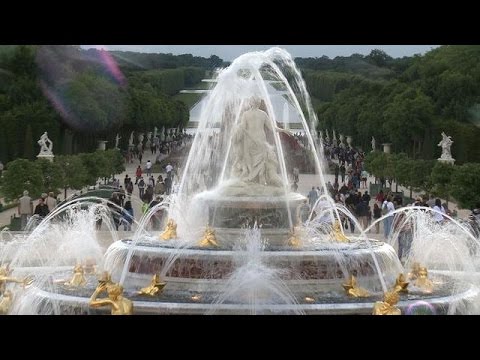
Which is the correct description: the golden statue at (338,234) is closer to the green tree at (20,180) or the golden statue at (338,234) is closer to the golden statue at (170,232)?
the golden statue at (170,232)

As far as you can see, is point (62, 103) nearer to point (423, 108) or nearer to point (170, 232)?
point (423, 108)

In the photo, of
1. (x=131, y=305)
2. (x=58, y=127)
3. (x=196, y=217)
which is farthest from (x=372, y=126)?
(x=131, y=305)

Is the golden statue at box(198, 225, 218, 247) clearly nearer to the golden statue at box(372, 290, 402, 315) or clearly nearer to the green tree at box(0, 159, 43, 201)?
the golden statue at box(372, 290, 402, 315)

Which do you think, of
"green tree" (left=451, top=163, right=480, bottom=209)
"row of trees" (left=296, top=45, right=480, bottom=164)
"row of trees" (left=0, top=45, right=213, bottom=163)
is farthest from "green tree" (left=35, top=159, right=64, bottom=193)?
"row of trees" (left=296, top=45, right=480, bottom=164)

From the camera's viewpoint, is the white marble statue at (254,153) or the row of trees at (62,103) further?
the row of trees at (62,103)

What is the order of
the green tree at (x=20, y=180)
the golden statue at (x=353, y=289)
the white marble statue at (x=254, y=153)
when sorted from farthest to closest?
1. the green tree at (x=20, y=180)
2. the white marble statue at (x=254, y=153)
3. the golden statue at (x=353, y=289)

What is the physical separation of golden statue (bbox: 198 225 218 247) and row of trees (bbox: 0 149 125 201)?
15.0m

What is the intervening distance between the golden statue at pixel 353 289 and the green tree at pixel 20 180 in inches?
666

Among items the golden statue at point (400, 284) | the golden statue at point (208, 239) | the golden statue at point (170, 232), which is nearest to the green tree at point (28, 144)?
the golden statue at point (170, 232)

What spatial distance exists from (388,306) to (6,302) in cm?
465

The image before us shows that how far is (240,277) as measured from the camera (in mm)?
12891

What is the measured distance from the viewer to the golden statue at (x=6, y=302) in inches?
502

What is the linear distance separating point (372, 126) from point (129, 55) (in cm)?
4789

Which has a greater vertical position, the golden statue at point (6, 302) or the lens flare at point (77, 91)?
the lens flare at point (77, 91)
